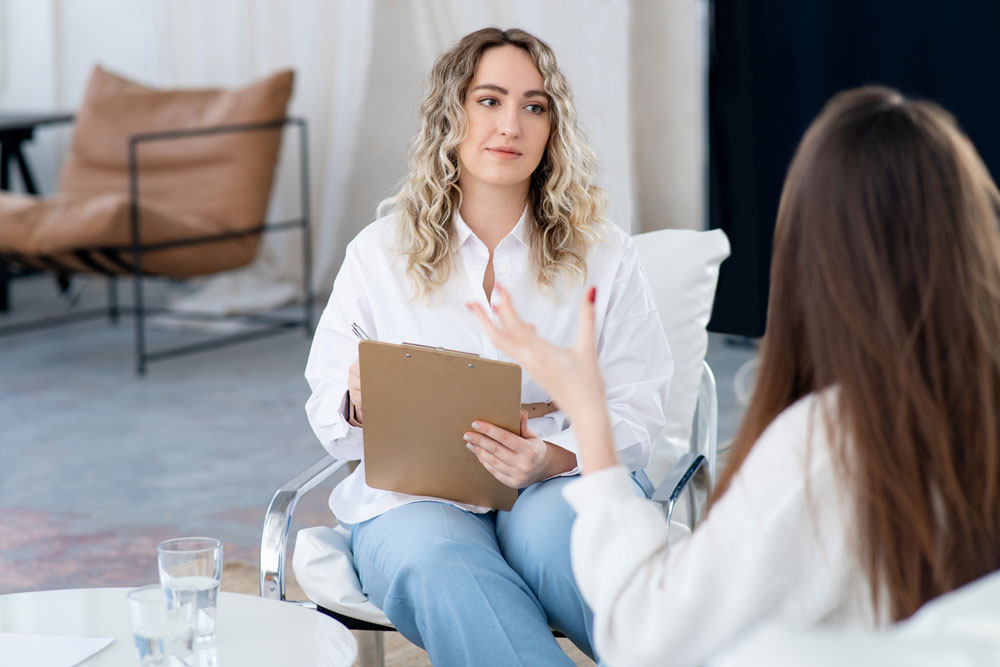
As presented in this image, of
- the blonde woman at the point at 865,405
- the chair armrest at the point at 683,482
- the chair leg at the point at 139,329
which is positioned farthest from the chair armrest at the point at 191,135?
the blonde woman at the point at 865,405

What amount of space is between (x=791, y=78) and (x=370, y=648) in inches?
131

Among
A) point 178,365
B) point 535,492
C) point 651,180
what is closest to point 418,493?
point 535,492

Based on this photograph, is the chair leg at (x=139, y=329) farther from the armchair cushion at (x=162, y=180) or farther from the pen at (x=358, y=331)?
the pen at (x=358, y=331)

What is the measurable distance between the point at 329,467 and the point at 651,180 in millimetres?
3539

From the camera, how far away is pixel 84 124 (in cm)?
510

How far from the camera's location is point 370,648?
6.09 ft

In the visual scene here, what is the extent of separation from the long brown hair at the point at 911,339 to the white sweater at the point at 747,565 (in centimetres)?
3

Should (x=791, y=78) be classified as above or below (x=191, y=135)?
above

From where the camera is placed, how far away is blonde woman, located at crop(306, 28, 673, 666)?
1602mm

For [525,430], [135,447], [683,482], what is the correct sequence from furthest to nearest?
[135,447]
[683,482]
[525,430]

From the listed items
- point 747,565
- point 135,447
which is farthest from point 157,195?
point 747,565

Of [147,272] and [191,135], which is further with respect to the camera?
[191,135]

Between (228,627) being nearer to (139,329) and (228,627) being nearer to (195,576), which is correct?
(195,576)

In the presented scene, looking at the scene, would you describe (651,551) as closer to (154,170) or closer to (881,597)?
(881,597)
